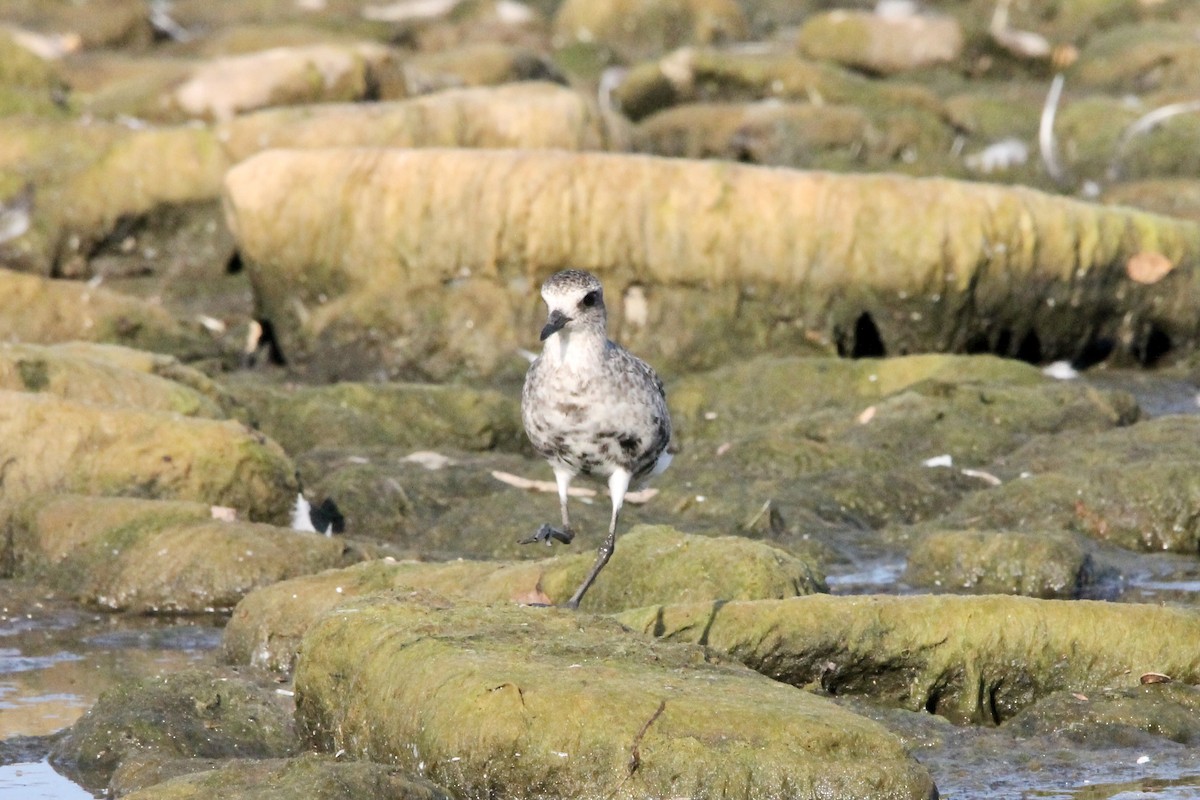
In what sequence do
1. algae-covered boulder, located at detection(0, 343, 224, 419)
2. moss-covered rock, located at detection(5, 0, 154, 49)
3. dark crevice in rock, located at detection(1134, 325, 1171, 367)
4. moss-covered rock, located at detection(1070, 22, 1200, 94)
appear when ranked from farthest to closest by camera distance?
moss-covered rock, located at detection(5, 0, 154, 49)
moss-covered rock, located at detection(1070, 22, 1200, 94)
dark crevice in rock, located at detection(1134, 325, 1171, 367)
algae-covered boulder, located at detection(0, 343, 224, 419)

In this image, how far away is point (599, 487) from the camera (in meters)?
12.6

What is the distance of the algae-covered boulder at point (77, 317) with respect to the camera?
15781 millimetres

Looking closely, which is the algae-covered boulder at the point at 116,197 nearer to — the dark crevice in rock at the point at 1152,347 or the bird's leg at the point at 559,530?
the dark crevice in rock at the point at 1152,347

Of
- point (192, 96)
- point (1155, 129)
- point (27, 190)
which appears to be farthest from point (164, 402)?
point (1155, 129)

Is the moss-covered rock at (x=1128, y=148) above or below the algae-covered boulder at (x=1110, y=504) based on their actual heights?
below

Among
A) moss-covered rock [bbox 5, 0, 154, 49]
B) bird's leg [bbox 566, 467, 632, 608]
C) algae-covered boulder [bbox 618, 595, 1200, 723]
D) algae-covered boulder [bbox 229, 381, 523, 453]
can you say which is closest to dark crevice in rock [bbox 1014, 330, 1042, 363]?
algae-covered boulder [bbox 229, 381, 523, 453]

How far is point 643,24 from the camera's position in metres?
31.5

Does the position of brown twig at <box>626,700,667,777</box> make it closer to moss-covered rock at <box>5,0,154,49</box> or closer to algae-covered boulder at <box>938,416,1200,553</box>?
algae-covered boulder at <box>938,416,1200,553</box>

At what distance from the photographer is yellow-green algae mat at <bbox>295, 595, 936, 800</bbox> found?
262 inches

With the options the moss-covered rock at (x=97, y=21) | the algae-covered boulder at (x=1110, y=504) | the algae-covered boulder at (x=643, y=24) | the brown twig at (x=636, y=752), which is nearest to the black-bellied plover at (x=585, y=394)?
the brown twig at (x=636, y=752)

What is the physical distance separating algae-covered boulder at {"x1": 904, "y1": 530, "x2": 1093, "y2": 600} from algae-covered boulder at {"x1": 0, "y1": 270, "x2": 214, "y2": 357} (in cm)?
768

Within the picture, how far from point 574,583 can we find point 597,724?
2545 mm

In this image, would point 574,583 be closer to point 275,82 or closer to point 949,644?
point 949,644

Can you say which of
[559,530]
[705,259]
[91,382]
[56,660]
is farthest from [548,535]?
[705,259]
